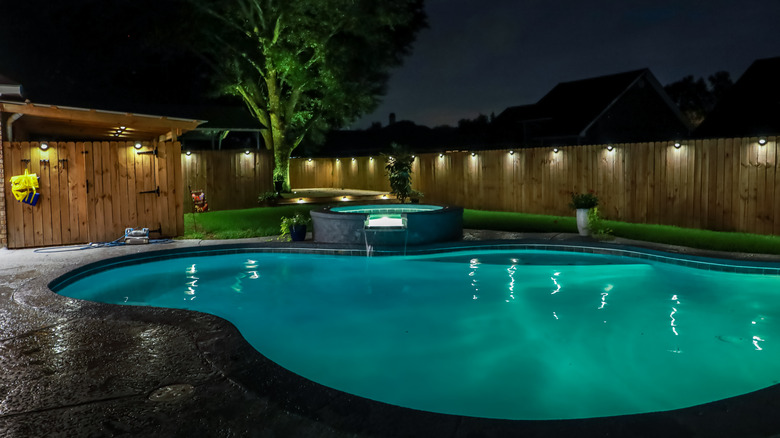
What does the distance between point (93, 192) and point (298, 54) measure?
12636 mm

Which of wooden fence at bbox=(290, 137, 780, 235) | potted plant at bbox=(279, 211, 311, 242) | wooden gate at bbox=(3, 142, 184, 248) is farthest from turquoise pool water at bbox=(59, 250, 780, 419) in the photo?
wooden fence at bbox=(290, 137, 780, 235)

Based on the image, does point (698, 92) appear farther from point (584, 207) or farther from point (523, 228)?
point (584, 207)

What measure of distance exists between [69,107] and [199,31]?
12508 mm

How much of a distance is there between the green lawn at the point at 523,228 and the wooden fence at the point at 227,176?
0.76m

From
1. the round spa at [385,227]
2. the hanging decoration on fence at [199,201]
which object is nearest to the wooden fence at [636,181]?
→ the round spa at [385,227]

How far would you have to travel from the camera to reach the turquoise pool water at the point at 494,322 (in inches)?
169

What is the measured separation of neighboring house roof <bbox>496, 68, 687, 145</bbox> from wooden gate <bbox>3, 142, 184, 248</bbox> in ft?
56.5

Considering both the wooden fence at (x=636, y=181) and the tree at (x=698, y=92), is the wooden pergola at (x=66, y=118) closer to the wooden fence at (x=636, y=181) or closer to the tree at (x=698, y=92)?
the wooden fence at (x=636, y=181)

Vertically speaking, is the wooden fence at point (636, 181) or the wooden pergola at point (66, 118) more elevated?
the wooden pergola at point (66, 118)

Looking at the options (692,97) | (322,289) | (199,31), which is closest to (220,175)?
(199,31)

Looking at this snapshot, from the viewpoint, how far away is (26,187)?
8.87m

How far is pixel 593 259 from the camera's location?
823 centimetres

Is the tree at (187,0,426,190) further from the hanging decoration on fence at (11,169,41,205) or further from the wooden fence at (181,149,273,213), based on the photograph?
the hanging decoration on fence at (11,169,41,205)

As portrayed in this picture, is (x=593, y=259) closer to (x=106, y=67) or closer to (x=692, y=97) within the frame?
(x=106, y=67)
